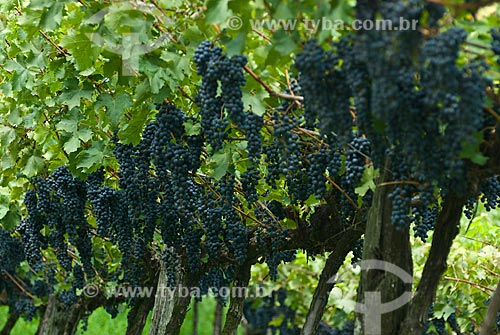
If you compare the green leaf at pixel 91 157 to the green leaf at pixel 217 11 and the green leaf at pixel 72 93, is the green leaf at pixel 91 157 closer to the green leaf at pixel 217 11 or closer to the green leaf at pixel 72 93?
the green leaf at pixel 72 93

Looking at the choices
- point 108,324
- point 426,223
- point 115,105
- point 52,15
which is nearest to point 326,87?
point 426,223

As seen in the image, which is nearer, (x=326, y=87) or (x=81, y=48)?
(x=326, y=87)

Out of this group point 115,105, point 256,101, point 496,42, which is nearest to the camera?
point 496,42

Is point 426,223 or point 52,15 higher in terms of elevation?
point 52,15

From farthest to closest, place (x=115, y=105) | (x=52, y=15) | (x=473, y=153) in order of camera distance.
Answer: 1. (x=115, y=105)
2. (x=52, y=15)
3. (x=473, y=153)

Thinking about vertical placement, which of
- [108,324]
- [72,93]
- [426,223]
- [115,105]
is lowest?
[426,223]

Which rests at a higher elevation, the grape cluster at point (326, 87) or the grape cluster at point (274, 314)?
the grape cluster at point (274, 314)

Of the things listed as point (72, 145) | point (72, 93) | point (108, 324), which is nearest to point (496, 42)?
point (72, 93)

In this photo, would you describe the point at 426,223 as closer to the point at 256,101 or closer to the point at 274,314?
the point at 256,101

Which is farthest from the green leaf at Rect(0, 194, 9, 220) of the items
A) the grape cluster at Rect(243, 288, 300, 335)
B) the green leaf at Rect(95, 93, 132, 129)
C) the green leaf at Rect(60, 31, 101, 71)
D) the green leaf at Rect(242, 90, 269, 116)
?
the grape cluster at Rect(243, 288, 300, 335)

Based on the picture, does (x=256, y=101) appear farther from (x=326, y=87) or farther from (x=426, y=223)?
(x=426, y=223)

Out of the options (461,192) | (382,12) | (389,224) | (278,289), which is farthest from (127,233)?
(278,289)

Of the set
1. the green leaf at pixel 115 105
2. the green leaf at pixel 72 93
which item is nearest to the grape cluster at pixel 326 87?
the green leaf at pixel 115 105

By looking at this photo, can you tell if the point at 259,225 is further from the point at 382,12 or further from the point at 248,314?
the point at 248,314
